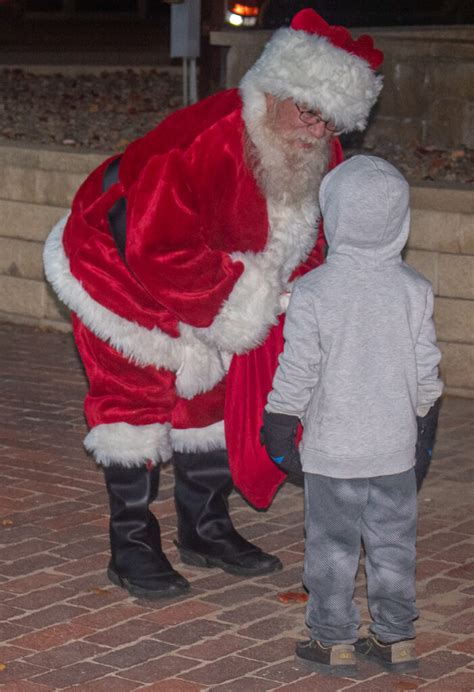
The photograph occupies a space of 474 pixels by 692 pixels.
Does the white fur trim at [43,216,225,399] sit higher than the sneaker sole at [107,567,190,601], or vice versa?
the white fur trim at [43,216,225,399]

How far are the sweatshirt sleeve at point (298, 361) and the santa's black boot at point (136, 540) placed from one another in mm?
1075

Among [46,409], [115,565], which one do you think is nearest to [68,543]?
[115,565]

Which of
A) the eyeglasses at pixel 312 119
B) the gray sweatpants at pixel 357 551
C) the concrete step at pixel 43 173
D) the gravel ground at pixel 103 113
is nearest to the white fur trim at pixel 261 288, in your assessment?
the eyeglasses at pixel 312 119

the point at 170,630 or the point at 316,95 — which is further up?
the point at 316,95

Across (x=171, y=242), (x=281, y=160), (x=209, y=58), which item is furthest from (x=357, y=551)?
(x=209, y=58)

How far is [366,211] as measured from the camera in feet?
14.3

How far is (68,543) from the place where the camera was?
591 cm

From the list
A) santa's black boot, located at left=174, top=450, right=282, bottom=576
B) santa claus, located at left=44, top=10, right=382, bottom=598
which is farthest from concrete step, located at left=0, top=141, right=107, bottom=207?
santa's black boot, located at left=174, top=450, right=282, bottom=576

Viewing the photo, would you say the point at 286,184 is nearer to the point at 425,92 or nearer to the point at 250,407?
the point at 250,407

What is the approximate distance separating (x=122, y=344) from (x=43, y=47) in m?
18.7

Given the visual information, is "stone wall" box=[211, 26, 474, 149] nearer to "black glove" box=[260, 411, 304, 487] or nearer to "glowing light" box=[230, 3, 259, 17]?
"glowing light" box=[230, 3, 259, 17]

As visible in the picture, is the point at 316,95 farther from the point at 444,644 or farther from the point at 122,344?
the point at 444,644

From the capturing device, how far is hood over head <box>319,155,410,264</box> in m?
4.37

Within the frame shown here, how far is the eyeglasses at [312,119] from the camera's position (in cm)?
493
